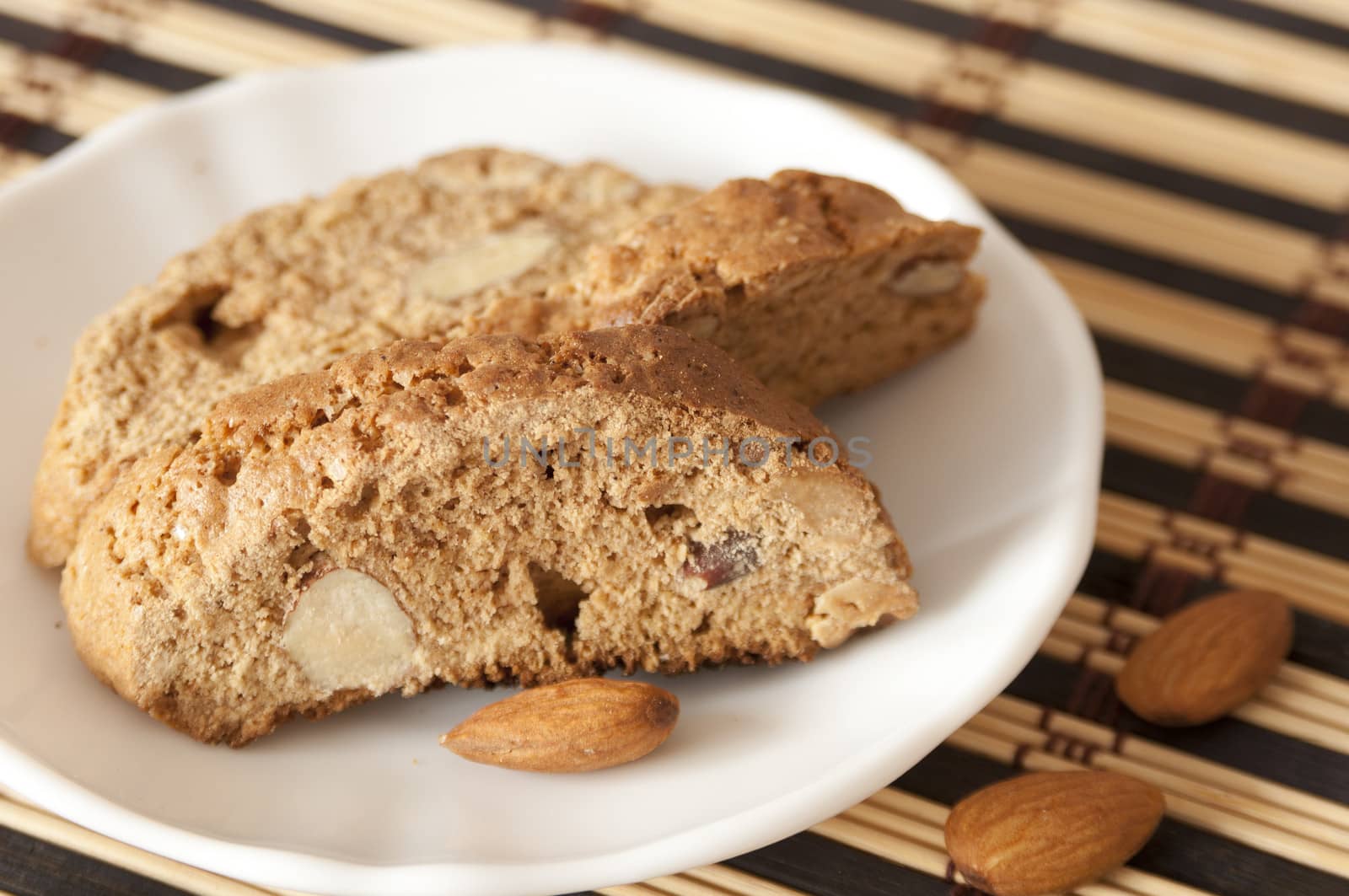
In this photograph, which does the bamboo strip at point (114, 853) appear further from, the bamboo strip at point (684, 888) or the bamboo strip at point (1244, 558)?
the bamboo strip at point (1244, 558)

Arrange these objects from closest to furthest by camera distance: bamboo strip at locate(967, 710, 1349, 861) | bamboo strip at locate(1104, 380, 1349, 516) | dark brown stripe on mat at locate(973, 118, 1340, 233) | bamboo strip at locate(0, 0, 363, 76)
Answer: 1. bamboo strip at locate(967, 710, 1349, 861)
2. bamboo strip at locate(1104, 380, 1349, 516)
3. dark brown stripe on mat at locate(973, 118, 1340, 233)
4. bamboo strip at locate(0, 0, 363, 76)

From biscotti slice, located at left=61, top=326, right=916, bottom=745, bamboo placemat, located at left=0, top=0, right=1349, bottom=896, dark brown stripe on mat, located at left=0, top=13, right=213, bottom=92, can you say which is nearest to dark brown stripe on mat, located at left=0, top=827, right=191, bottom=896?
bamboo placemat, located at left=0, top=0, right=1349, bottom=896

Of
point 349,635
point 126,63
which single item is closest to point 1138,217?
point 349,635

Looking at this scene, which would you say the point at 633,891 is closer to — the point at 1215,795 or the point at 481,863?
the point at 481,863

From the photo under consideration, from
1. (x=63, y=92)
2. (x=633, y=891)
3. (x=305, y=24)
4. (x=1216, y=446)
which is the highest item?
(x=305, y=24)

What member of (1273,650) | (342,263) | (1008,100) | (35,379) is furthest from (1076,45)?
(35,379)

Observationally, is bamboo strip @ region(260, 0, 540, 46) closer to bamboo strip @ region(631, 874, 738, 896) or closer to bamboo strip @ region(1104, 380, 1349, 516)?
bamboo strip @ region(1104, 380, 1349, 516)
